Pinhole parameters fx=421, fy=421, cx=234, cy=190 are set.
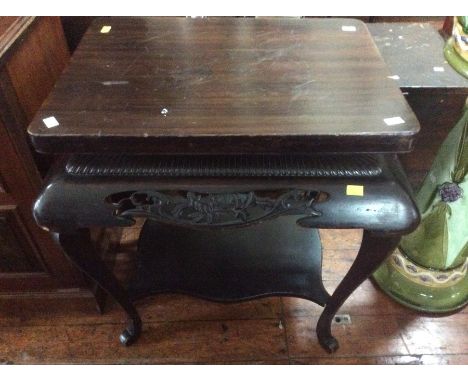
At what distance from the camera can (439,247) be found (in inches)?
41.3

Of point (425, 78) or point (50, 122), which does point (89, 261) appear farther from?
point (425, 78)

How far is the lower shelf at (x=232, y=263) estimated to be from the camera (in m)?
1.01

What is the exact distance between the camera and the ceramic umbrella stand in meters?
0.92

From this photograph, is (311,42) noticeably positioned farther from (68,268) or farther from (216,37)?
(68,268)

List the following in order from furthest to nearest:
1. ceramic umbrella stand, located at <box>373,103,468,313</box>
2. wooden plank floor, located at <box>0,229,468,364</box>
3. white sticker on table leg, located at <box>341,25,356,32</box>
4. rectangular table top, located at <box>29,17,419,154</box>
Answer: wooden plank floor, located at <box>0,229,468,364</box> → ceramic umbrella stand, located at <box>373,103,468,313</box> → white sticker on table leg, located at <box>341,25,356,32</box> → rectangular table top, located at <box>29,17,419,154</box>

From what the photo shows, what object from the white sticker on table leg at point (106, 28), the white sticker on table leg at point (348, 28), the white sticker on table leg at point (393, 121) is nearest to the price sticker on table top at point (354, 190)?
the white sticker on table leg at point (393, 121)

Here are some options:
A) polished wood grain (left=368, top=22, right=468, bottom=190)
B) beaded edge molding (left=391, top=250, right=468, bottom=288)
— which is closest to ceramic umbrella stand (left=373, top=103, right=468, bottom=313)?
beaded edge molding (left=391, top=250, right=468, bottom=288)

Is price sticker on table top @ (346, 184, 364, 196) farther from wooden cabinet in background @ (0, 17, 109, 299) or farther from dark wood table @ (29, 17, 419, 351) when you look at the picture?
wooden cabinet in background @ (0, 17, 109, 299)

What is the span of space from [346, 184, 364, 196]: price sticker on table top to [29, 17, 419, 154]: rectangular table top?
2.7 inches

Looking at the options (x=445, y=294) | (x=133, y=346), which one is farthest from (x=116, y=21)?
(x=445, y=294)

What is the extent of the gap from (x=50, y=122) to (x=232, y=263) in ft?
2.01

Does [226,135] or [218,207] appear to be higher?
[226,135]

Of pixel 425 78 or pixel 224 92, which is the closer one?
pixel 224 92

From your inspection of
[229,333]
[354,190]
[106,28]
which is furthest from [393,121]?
[229,333]
